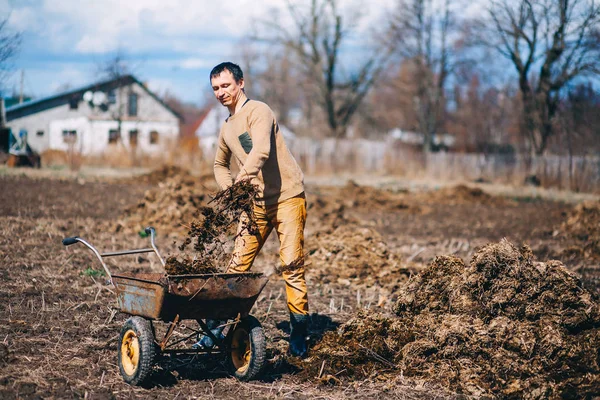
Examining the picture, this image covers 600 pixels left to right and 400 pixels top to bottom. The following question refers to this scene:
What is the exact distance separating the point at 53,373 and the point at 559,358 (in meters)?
3.74

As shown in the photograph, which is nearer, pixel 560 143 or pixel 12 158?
pixel 12 158

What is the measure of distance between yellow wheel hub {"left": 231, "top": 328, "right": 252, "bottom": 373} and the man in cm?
57

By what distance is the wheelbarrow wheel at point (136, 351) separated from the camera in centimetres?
471

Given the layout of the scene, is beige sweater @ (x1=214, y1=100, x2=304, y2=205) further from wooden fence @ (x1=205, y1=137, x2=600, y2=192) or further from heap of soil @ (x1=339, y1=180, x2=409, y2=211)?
wooden fence @ (x1=205, y1=137, x2=600, y2=192)

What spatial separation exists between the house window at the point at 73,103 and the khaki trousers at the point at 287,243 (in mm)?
54460

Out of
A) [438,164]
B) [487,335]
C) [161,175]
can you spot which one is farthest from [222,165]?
[438,164]

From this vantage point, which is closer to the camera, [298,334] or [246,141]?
[246,141]

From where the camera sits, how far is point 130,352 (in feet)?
16.5

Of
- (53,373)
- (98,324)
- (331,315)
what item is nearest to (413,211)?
(331,315)

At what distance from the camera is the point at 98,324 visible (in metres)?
6.23

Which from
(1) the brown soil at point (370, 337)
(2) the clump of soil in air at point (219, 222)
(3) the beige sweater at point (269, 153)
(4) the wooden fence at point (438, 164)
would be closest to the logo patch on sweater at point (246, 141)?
(3) the beige sweater at point (269, 153)

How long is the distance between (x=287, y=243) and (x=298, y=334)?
0.76 meters

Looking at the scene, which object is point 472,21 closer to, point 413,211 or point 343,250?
point 413,211

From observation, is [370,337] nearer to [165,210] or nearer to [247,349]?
[247,349]
